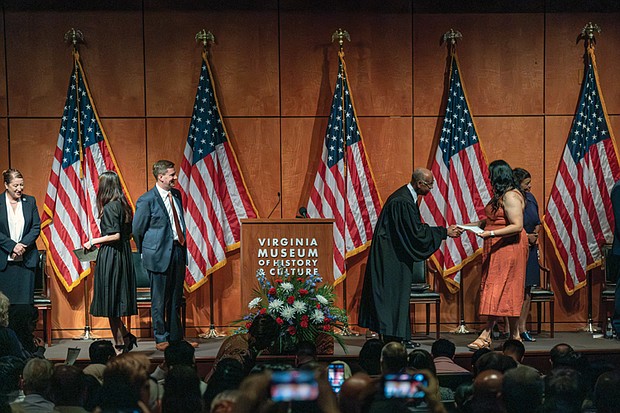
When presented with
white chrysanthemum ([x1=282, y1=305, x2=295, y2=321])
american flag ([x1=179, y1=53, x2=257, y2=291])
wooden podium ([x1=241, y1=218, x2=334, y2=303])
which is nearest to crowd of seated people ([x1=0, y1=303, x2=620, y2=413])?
white chrysanthemum ([x1=282, y1=305, x2=295, y2=321])

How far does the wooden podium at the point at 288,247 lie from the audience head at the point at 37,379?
3.82 meters

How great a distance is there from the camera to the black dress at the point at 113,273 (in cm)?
726

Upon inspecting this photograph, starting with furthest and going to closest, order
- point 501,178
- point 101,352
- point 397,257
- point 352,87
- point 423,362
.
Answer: point 352,87 → point 397,257 → point 501,178 → point 101,352 → point 423,362

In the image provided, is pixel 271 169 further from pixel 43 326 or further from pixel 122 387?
pixel 122 387

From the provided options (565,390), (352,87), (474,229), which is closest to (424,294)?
(474,229)

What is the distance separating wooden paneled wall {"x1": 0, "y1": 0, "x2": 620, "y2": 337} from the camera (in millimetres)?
8766

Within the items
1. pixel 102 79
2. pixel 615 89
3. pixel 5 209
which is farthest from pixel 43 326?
pixel 615 89

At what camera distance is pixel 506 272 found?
7.18 m

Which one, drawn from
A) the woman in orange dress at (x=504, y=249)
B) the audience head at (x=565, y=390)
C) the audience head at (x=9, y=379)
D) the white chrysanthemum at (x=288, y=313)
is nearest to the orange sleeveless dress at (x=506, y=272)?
the woman in orange dress at (x=504, y=249)

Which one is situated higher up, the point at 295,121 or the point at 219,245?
the point at 295,121

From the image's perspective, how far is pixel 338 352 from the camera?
→ 7332 mm

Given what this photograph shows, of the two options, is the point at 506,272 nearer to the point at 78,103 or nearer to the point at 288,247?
the point at 288,247

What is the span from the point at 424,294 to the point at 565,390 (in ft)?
15.0

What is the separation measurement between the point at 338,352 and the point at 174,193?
2146 mm
